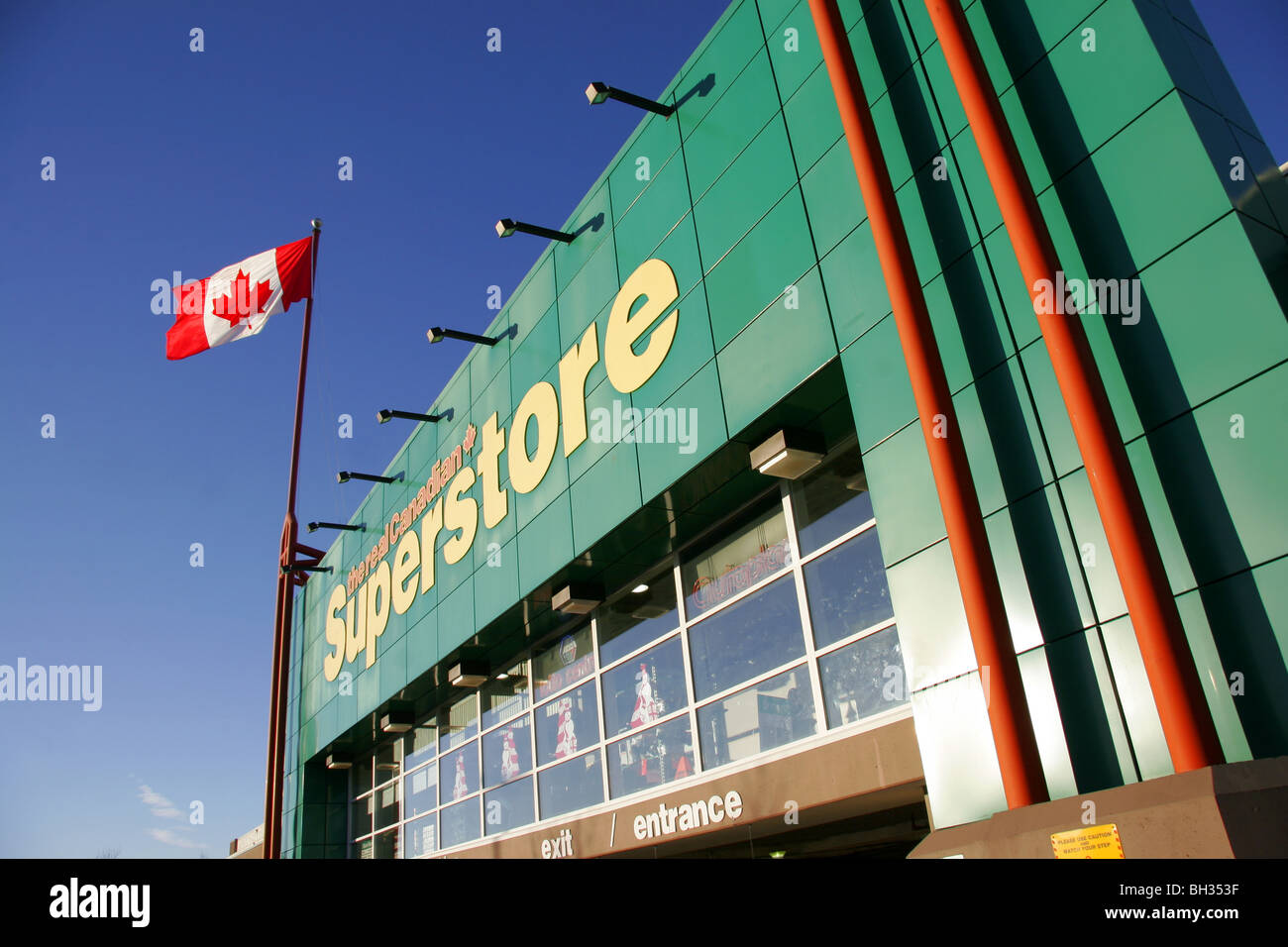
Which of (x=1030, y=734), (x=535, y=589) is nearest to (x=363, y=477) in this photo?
(x=535, y=589)

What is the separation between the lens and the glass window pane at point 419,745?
717 inches

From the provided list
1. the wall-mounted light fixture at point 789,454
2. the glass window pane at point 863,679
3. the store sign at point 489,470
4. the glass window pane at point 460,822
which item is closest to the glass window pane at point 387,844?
the glass window pane at point 460,822

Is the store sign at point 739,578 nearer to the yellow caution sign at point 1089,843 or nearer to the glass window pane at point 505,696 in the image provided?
the yellow caution sign at point 1089,843

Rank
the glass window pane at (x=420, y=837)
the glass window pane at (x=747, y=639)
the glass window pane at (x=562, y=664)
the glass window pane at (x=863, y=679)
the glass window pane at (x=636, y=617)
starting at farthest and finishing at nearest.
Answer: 1. the glass window pane at (x=420, y=837)
2. the glass window pane at (x=562, y=664)
3. the glass window pane at (x=636, y=617)
4. the glass window pane at (x=747, y=639)
5. the glass window pane at (x=863, y=679)

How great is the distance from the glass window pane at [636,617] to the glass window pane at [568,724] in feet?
2.29

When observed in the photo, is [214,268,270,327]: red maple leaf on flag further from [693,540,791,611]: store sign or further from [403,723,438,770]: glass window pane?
[693,540,791,611]: store sign

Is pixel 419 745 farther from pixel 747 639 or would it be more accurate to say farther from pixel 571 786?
pixel 747 639

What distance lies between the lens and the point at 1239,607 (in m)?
5.00

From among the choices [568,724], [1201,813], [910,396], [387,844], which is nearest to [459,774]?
[568,724]

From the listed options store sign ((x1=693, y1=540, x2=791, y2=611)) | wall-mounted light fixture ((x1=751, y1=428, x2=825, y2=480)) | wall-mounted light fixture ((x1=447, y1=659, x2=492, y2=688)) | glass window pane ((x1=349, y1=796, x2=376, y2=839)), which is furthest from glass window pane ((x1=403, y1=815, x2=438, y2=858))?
wall-mounted light fixture ((x1=751, y1=428, x2=825, y2=480))

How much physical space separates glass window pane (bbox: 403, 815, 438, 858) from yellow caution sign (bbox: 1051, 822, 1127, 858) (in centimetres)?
1431

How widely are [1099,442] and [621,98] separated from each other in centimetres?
798

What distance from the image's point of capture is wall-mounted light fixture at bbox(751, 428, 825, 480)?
9.05 meters

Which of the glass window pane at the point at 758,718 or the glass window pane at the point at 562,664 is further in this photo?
the glass window pane at the point at 562,664
